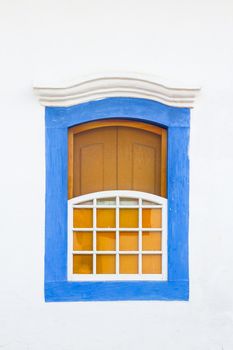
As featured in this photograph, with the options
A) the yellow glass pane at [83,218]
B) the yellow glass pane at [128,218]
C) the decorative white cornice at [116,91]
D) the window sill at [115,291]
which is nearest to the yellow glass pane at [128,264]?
the window sill at [115,291]

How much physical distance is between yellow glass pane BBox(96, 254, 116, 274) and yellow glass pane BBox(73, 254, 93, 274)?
7 cm

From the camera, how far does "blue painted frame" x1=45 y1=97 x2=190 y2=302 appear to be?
4922mm

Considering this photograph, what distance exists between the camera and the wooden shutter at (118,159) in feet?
16.7

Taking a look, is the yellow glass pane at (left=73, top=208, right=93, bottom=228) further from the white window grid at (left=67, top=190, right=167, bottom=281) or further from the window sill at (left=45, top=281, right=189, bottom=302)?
the window sill at (left=45, top=281, right=189, bottom=302)

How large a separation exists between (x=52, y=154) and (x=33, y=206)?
448 mm

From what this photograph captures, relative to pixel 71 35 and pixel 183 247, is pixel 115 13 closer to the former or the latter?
pixel 71 35

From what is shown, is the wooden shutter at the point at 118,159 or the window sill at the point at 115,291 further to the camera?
the wooden shutter at the point at 118,159

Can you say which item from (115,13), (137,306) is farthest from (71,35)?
(137,306)

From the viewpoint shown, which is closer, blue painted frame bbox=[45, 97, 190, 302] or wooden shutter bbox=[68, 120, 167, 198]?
blue painted frame bbox=[45, 97, 190, 302]

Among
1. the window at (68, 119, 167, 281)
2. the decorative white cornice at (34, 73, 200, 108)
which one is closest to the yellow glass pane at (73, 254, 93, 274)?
the window at (68, 119, 167, 281)

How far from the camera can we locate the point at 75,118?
4.94 m

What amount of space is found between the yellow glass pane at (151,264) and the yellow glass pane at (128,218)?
283 millimetres

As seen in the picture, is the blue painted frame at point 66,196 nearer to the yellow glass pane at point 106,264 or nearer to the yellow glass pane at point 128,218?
the yellow glass pane at point 106,264

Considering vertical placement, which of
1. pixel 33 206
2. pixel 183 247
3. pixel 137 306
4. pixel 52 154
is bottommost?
pixel 137 306
